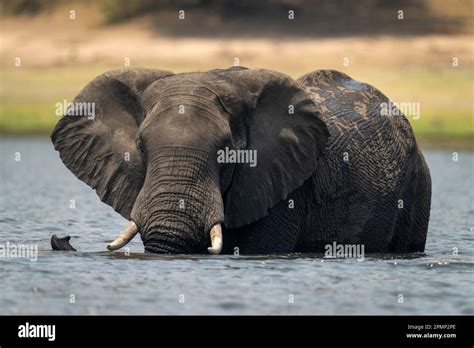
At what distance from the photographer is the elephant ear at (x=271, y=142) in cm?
1856

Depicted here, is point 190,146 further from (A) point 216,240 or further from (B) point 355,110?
(B) point 355,110

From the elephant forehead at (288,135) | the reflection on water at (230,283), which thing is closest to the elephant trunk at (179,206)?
the reflection on water at (230,283)

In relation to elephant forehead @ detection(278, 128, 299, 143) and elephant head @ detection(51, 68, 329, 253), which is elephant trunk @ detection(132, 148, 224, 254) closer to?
elephant head @ detection(51, 68, 329, 253)

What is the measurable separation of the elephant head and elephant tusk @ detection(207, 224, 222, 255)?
1cm

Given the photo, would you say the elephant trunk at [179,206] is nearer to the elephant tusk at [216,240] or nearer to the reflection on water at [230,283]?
the elephant tusk at [216,240]

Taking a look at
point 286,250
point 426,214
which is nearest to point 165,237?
point 286,250

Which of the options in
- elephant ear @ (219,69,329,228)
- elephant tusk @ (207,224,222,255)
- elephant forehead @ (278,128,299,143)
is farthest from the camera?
elephant forehead @ (278,128,299,143)

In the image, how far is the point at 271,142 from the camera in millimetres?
18922

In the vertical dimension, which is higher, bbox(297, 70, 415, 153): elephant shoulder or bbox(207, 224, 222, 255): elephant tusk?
bbox(297, 70, 415, 153): elephant shoulder

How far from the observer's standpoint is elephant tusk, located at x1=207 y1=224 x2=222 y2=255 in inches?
672

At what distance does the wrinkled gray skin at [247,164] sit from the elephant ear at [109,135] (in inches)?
0.5

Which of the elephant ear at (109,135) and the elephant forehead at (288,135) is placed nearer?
the elephant ear at (109,135)

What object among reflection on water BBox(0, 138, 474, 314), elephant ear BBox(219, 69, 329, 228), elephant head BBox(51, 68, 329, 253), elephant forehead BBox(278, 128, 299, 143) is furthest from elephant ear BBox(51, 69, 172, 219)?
elephant forehead BBox(278, 128, 299, 143)
